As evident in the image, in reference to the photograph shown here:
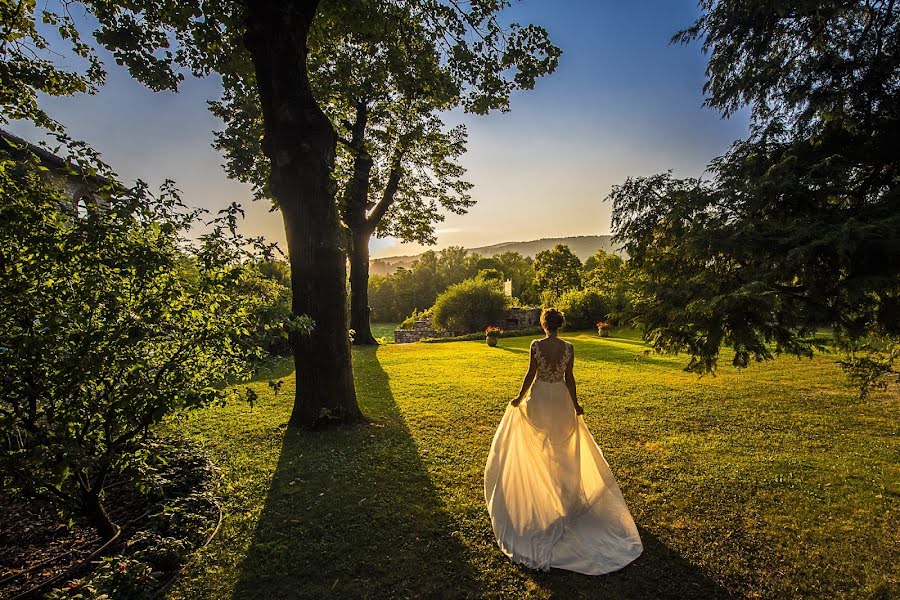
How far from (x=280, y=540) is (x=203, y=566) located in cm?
70

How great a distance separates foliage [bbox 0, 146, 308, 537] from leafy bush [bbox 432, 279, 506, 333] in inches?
1040

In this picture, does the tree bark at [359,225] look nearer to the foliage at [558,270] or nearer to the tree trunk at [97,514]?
the tree trunk at [97,514]

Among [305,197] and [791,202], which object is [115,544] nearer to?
[305,197]

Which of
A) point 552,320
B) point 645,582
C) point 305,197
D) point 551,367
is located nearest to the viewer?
point 645,582

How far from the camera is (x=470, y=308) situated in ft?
99.0

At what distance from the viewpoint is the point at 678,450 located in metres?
6.66

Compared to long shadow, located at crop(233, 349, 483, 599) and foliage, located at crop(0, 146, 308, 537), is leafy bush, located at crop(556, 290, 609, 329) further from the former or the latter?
foliage, located at crop(0, 146, 308, 537)

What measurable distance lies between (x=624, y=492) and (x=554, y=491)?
1550 mm

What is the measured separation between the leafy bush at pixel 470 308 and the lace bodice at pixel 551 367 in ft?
82.2

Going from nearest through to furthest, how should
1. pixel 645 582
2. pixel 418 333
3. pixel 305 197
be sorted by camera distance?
pixel 645 582 → pixel 305 197 → pixel 418 333

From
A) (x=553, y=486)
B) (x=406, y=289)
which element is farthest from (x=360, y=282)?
(x=406, y=289)

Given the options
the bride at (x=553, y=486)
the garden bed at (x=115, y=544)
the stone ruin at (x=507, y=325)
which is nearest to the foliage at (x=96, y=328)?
the garden bed at (x=115, y=544)

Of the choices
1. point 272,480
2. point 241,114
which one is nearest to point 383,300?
point 241,114

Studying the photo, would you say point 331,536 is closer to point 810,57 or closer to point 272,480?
point 272,480
